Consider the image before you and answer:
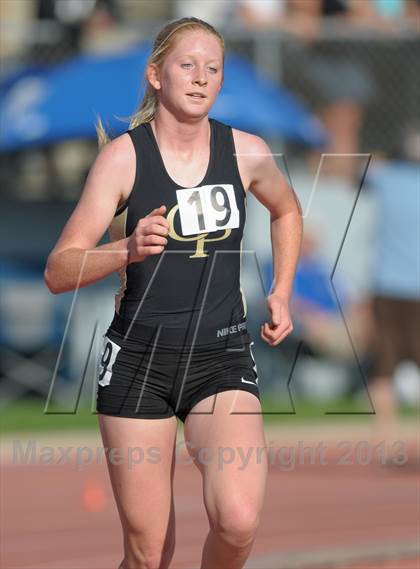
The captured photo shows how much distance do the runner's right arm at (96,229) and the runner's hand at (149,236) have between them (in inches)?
3.5

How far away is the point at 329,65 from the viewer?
47.4 feet

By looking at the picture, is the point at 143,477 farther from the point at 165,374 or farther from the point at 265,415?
the point at 265,415

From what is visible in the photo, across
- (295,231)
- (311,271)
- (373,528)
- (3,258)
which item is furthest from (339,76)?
(295,231)

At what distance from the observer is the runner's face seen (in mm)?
4883

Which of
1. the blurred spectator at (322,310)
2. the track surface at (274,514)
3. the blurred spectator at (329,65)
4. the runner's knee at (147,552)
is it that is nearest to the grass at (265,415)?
the blurred spectator at (322,310)

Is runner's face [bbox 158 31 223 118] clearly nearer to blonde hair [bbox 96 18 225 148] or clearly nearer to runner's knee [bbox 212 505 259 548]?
blonde hair [bbox 96 18 225 148]

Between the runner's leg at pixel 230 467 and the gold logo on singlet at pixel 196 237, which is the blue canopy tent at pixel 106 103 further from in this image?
the runner's leg at pixel 230 467

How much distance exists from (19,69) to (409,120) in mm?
4140

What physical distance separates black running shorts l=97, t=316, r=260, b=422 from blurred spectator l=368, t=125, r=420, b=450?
526 centimetres

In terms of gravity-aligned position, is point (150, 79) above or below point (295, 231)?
above

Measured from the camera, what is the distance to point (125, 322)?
496cm

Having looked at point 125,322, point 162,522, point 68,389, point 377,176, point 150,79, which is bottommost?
point 68,389

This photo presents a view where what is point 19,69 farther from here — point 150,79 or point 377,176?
point 150,79

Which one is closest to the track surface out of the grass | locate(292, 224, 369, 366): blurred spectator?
the grass
